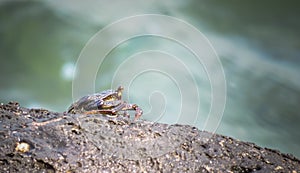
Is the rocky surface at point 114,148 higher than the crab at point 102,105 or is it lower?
lower

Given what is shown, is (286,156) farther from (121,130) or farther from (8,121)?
(8,121)

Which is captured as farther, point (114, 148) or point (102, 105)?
point (102, 105)

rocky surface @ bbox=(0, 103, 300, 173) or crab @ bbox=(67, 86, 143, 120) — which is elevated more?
crab @ bbox=(67, 86, 143, 120)

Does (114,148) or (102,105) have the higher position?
(102,105)

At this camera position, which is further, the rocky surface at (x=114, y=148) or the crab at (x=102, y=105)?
the crab at (x=102, y=105)

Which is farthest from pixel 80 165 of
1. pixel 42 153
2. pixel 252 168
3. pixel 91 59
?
pixel 91 59
